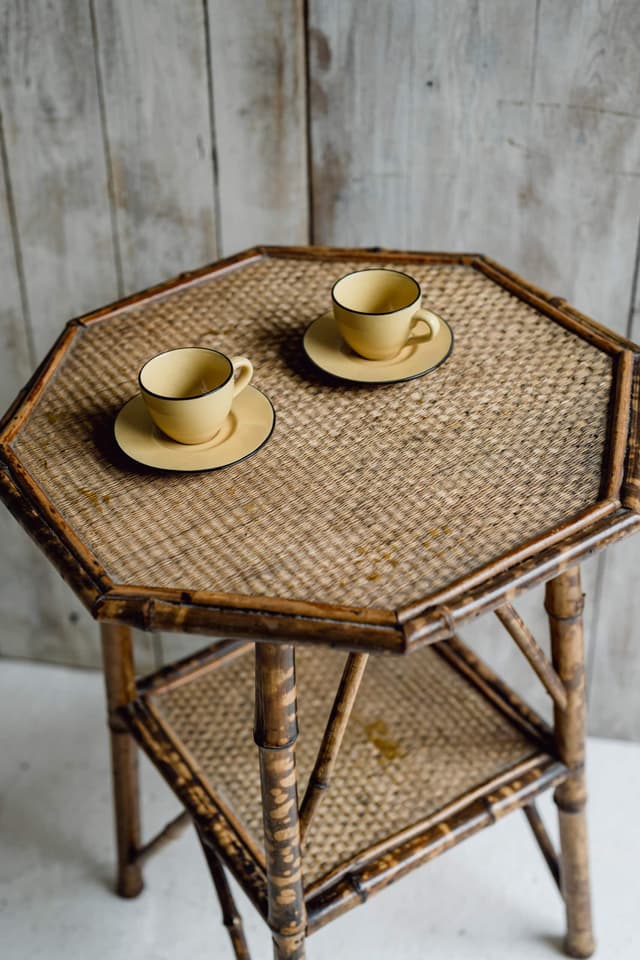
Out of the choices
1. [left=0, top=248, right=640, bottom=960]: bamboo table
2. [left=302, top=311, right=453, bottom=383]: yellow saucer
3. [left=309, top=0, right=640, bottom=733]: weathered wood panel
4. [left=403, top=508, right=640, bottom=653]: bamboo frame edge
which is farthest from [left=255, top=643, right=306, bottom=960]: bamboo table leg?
[left=309, top=0, right=640, bottom=733]: weathered wood panel

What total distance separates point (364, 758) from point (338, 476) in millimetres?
387

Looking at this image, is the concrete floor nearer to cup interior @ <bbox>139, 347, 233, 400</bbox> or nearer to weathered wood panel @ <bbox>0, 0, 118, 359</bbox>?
weathered wood panel @ <bbox>0, 0, 118, 359</bbox>

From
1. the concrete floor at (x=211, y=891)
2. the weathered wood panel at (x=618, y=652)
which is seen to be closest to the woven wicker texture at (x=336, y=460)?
the weathered wood panel at (x=618, y=652)

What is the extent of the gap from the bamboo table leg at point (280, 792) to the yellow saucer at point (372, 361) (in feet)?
0.87

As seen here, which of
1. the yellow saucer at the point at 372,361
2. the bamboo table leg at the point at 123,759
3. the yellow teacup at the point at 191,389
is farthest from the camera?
the bamboo table leg at the point at 123,759

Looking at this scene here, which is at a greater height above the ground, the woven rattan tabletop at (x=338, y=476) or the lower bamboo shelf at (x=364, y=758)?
the woven rattan tabletop at (x=338, y=476)

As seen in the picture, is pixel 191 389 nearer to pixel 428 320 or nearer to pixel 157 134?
pixel 428 320

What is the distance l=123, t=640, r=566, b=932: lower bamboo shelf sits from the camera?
1.01m

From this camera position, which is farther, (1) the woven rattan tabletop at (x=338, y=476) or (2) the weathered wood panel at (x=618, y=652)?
(2) the weathered wood panel at (x=618, y=652)

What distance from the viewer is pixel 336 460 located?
0.87m

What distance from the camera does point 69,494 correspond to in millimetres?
849

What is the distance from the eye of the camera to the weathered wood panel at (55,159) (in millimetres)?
1185

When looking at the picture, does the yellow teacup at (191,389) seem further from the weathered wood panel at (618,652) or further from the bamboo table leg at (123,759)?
the weathered wood panel at (618,652)

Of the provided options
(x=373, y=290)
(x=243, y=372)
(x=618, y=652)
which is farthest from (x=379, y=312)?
(x=618, y=652)
